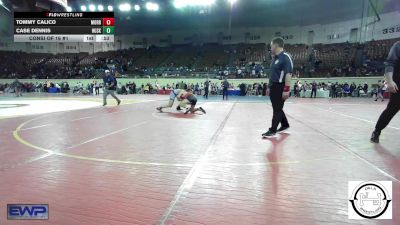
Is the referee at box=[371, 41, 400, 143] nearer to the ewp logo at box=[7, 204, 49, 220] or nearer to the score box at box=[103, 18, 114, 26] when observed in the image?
the ewp logo at box=[7, 204, 49, 220]

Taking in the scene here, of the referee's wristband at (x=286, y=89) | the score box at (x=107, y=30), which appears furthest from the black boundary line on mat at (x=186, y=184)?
the score box at (x=107, y=30)

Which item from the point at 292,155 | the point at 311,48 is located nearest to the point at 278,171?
the point at 292,155

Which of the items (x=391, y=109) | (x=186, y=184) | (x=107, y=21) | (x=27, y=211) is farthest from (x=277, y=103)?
(x=107, y=21)

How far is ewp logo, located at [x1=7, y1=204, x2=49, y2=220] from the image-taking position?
2496mm
